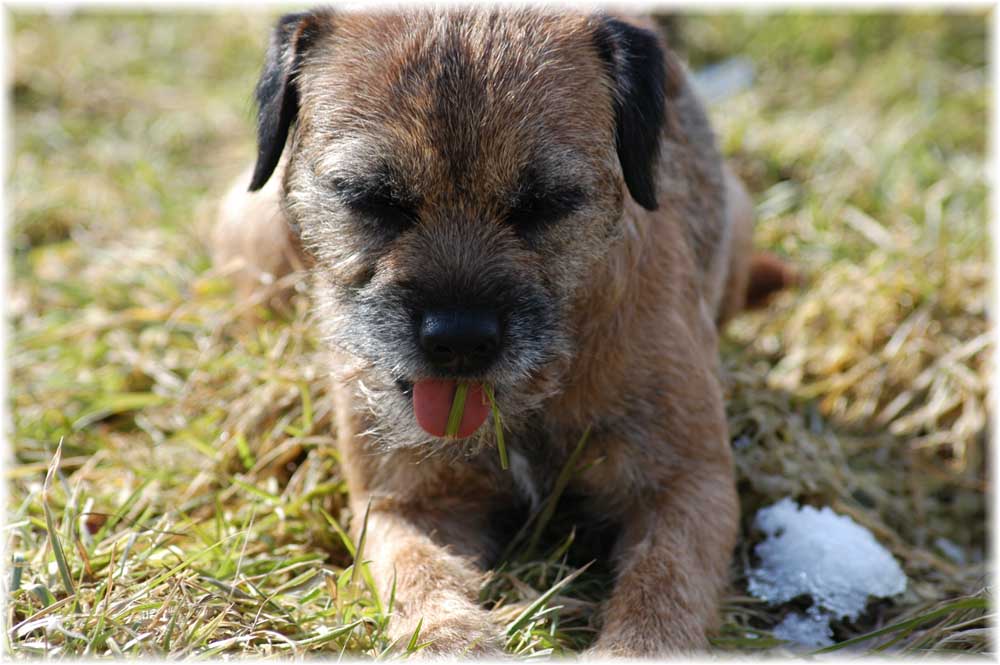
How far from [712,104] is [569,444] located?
352 cm

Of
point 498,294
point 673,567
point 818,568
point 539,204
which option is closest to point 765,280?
point 818,568

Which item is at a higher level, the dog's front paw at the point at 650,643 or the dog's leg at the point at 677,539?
the dog's leg at the point at 677,539

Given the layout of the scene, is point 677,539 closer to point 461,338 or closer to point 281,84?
point 461,338

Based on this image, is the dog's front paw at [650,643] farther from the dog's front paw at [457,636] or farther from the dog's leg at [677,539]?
the dog's front paw at [457,636]

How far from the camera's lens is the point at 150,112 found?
636cm

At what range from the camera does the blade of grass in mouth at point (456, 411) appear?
255cm

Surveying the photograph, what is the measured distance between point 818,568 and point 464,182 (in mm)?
1597

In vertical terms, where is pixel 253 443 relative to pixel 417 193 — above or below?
below

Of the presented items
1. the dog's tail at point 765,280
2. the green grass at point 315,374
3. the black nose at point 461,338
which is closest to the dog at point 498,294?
the black nose at point 461,338

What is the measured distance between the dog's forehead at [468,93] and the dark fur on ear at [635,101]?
0.05 meters

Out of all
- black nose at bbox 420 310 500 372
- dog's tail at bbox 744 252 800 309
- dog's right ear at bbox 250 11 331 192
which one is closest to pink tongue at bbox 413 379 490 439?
black nose at bbox 420 310 500 372

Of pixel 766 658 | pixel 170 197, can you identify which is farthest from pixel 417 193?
pixel 170 197

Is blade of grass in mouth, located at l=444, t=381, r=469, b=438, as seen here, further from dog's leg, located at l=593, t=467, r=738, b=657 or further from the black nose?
dog's leg, located at l=593, t=467, r=738, b=657

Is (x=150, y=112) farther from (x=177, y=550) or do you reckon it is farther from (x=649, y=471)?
(x=649, y=471)
